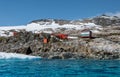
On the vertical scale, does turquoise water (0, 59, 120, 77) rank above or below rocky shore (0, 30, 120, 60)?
below

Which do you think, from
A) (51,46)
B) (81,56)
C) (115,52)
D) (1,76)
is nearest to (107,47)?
(115,52)

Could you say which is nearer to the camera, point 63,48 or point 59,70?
point 59,70

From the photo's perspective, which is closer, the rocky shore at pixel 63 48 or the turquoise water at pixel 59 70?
the turquoise water at pixel 59 70

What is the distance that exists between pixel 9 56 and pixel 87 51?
55.8 ft

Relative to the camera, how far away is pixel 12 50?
6762 cm

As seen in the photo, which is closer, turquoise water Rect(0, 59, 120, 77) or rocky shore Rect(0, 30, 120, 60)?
turquoise water Rect(0, 59, 120, 77)

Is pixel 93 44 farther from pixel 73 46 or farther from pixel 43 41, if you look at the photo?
pixel 43 41

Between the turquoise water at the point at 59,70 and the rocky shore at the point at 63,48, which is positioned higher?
the rocky shore at the point at 63,48

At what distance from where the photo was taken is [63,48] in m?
66.2

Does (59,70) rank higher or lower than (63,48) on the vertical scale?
lower

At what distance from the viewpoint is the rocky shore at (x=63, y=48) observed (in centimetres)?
6112

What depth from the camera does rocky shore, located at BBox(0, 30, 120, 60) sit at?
61.1 metres

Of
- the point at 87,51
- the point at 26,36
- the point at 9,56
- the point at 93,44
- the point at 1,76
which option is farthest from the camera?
the point at 26,36

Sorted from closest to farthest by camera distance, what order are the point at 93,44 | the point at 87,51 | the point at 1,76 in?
the point at 1,76 < the point at 87,51 < the point at 93,44
